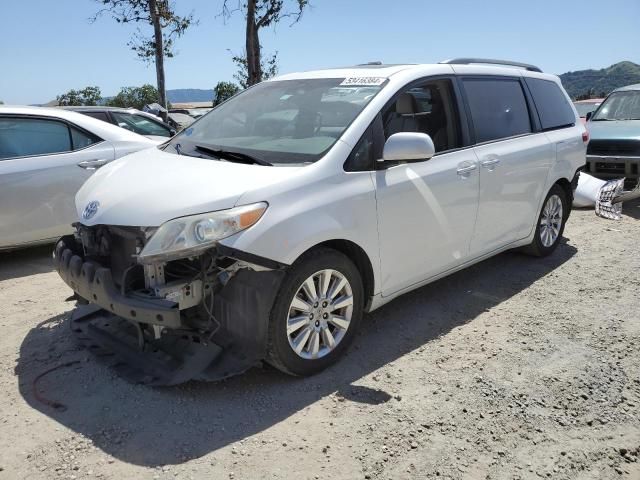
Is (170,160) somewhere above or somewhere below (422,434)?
above

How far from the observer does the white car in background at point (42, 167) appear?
17.1ft

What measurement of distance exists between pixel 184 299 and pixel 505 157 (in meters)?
2.91

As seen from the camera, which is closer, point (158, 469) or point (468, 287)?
point (158, 469)

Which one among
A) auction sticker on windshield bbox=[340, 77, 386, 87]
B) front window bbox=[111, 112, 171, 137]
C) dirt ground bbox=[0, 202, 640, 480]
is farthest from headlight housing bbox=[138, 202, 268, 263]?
front window bbox=[111, 112, 171, 137]

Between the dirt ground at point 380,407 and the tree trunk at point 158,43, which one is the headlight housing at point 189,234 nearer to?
the dirt ground at point 380,407

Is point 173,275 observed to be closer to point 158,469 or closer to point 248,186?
point 248,186

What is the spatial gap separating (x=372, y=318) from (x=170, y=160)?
73.2 inches

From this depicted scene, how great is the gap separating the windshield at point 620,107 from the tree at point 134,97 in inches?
753

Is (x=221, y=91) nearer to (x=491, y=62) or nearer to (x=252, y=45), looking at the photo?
(x=252, y=45)

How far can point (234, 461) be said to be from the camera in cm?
266

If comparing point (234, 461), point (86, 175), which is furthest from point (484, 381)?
point (86, 175)

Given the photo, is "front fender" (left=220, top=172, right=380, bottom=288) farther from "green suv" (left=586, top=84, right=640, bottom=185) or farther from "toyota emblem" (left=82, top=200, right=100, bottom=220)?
"green suv" (left=586, top=84, right=640, bottom=185)

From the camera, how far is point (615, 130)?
858 cm

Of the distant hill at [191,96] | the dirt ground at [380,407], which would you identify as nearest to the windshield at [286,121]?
the dirt ground at [380,407]
